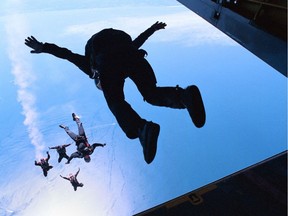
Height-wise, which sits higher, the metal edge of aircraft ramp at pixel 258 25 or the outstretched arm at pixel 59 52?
the metal edge of aircraft ramp at pixel 258 25

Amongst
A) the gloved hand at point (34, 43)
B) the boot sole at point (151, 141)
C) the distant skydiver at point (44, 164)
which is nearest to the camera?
the boot sole at point (151, 141)

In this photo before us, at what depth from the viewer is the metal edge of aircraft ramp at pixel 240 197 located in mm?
5816

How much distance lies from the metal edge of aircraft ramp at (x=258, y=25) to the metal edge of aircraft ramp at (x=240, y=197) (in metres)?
2.61

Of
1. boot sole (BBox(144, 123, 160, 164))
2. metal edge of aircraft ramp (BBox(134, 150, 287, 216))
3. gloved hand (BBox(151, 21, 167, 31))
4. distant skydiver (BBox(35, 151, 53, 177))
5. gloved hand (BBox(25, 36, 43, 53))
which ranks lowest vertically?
distant skydiver (BBox(35, 151, 53, 177))

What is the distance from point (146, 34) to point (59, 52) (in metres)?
1.80

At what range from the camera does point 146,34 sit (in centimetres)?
588

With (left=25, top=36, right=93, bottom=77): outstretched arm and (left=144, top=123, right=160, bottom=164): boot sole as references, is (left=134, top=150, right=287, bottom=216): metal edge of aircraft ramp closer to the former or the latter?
(left=144, top=123, right=160, bottom=164): boot sole

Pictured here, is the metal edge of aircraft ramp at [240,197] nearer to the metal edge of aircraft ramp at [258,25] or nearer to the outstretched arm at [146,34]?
the metal edge of aircraft ramp at [258,25]

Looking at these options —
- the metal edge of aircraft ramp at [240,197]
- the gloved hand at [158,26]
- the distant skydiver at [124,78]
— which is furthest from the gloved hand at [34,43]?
the metal edge of aircraft ramp at [240,197]

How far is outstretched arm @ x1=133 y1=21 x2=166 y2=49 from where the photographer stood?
5.78m

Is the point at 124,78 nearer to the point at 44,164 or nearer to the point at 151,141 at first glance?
the point at 151,141

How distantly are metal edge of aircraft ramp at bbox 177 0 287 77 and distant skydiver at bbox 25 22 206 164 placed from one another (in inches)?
107

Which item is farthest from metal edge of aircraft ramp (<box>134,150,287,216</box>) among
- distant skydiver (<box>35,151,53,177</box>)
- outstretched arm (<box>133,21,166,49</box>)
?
distant skydiver (<box>35,151,53,177</box>)

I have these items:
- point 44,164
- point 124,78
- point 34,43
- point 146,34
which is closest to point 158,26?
point 146,34
